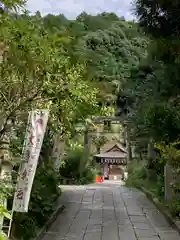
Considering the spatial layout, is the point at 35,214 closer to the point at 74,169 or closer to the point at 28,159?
the point at 28,159

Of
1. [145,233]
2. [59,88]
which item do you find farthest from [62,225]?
[59,88]

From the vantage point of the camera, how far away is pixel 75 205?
1454cm

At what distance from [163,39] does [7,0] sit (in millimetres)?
7938

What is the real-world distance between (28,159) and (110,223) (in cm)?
430

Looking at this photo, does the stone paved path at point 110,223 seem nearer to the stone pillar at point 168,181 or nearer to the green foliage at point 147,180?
the stone pillar at point 168,181

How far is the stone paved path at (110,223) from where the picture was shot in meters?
8.99

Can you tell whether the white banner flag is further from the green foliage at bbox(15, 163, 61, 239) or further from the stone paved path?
the stone paved path

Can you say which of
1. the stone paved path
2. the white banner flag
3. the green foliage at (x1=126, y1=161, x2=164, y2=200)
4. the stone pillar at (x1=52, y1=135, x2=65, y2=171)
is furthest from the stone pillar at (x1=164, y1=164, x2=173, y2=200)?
the white banner flag

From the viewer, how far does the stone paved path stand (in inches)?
354

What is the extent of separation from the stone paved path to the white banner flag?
2.35m

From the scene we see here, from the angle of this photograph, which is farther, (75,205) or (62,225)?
(75,205)

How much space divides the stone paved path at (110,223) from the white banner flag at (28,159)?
2.35 metres

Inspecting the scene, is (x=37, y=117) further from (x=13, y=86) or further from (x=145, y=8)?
(x=145, y=8)

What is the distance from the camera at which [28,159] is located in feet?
23.0
